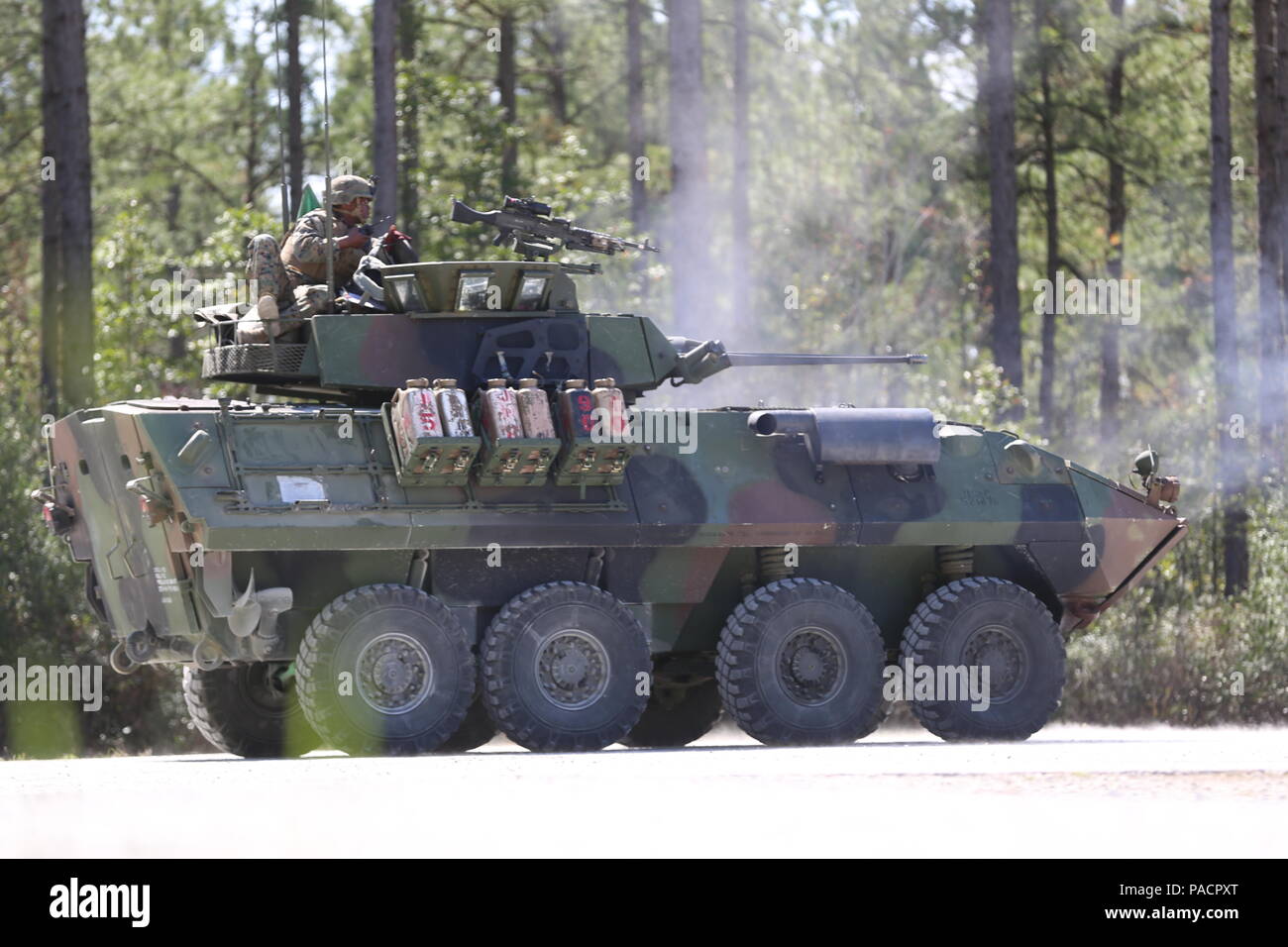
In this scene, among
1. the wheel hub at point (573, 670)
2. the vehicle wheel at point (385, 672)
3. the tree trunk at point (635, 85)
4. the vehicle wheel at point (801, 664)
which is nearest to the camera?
the vehicle wheel at point (385, 672)

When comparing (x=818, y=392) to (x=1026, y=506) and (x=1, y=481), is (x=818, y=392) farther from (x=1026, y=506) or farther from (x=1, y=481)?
(x=1026, y=506)

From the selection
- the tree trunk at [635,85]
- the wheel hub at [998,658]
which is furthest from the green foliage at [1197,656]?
the tree trunk at [635,85]

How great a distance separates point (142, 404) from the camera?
15867mm

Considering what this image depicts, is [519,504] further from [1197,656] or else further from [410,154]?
[410,154]

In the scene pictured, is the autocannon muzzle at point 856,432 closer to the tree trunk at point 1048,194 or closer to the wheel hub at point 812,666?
the wheel hub at point 812,666

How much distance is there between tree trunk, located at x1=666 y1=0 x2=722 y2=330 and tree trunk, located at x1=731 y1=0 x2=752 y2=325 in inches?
216

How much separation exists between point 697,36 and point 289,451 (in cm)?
1406

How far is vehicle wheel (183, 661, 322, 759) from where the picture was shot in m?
17.2

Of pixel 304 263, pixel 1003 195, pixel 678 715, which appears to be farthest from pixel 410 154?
pixel 304 263

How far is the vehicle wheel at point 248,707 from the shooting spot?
17203mm

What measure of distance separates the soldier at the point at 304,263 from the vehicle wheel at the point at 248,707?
2515 mm

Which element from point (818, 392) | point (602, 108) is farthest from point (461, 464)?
point (602, 108)
